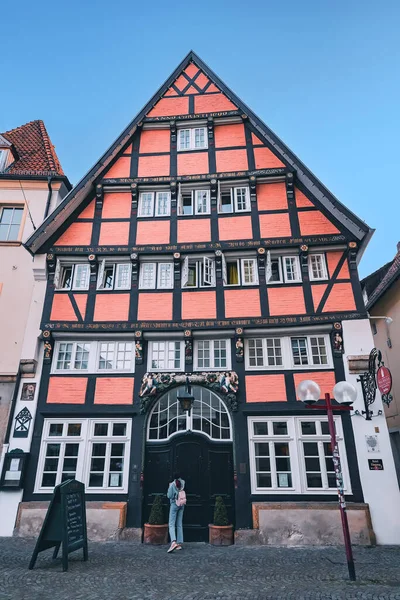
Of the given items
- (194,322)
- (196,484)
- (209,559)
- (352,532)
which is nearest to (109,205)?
(194,322)

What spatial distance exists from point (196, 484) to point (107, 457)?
2.57 m

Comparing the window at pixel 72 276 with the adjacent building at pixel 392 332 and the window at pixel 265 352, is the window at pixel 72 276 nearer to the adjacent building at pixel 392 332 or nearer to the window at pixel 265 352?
the window at pixel 265 352

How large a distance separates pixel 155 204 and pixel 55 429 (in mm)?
7893

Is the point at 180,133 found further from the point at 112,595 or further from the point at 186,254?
the point at 112,595

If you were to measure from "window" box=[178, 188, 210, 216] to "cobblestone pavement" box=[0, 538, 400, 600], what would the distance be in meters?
9.81

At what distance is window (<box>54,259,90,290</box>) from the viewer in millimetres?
12602

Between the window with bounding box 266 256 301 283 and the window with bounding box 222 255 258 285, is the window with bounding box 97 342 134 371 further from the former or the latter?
the window with bounding box 266 256 301 283

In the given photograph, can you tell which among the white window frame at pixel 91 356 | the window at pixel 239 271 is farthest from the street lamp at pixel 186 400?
the window at pixel 239 271

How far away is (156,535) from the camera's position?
31.7 feet

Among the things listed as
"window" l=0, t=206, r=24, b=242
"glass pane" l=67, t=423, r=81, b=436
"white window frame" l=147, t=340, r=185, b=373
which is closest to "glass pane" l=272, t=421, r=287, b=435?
"white window frame" l=147, t=340, r=185, b=373

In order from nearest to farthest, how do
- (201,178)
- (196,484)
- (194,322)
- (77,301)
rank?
(196,484), (194,322), (77,301), (201,178)

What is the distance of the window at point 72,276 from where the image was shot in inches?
496

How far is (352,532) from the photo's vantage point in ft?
31.1

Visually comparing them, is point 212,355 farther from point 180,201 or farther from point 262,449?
point 180,201
